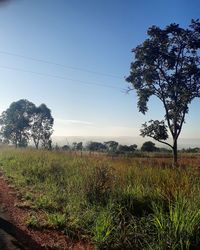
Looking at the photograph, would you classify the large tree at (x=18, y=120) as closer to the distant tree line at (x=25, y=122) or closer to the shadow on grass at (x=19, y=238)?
the distant tree line at (x=25, y=122)

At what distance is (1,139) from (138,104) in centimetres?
5782

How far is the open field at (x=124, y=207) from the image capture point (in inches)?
209

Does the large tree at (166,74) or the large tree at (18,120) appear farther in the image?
the large tree at (18,120)

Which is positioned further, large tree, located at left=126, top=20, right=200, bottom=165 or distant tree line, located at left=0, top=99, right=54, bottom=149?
distant tree line, located at left=0, top=99, right=54, bottom=149

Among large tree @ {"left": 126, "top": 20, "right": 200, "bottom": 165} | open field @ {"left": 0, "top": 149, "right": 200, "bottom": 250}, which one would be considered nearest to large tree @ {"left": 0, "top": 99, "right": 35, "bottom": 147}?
large tree @ {"left": 126, "top": 20, "right": 200, "bottom": 165}

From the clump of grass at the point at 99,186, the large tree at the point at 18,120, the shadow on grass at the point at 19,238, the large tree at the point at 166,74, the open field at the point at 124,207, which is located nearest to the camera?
the open field at the point at 124,207

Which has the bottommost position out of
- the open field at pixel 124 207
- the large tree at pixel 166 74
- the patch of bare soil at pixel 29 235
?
the patch of bare soil at pixel 29 235

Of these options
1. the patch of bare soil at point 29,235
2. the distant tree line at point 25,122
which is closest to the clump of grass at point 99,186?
the patch of bare soil at point 29,235

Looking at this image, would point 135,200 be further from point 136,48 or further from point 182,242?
point 136,48

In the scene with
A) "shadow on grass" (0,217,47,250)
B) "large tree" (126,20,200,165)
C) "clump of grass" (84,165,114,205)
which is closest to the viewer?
"shadow on grass" (0,217,47,250)

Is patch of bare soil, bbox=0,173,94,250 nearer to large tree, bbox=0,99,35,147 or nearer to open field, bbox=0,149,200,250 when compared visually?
open field, bbox=0,149,200,250

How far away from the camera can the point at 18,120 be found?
66938 mm

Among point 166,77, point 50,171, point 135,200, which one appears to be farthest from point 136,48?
point 135,200

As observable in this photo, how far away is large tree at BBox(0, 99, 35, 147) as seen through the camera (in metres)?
67.1
